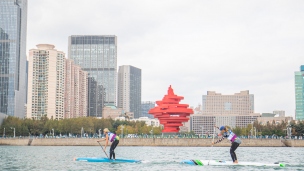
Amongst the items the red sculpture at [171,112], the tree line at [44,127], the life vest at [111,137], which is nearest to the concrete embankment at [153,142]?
the red sculpture at [171,112]

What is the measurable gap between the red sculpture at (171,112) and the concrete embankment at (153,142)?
24.5 feet

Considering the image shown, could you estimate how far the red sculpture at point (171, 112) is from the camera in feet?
454

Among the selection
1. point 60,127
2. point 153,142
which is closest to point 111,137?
point 153,142

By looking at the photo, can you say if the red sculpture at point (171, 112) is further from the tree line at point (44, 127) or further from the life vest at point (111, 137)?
the life vest at point (111, 137)

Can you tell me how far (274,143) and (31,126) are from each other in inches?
3025

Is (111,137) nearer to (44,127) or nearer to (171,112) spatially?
(171,112)

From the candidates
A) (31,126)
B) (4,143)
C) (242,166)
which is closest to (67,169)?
(242,166)

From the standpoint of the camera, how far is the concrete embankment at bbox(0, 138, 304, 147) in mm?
132500

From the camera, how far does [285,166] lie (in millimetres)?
42875

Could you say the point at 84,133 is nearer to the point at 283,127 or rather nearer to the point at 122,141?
the point at 122,141

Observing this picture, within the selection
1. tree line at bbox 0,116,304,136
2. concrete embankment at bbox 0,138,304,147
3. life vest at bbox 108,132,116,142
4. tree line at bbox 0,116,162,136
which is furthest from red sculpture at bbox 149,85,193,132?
life vest at bbox 108,132,116,142

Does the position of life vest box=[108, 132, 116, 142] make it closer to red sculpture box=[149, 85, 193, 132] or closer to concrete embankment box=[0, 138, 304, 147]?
concrete embankment box=[0, 138, 304, 147]

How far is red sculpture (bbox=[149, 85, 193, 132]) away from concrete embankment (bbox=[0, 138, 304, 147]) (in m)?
7.47

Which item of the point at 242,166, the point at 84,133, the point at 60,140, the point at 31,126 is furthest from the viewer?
the point at 84,133
